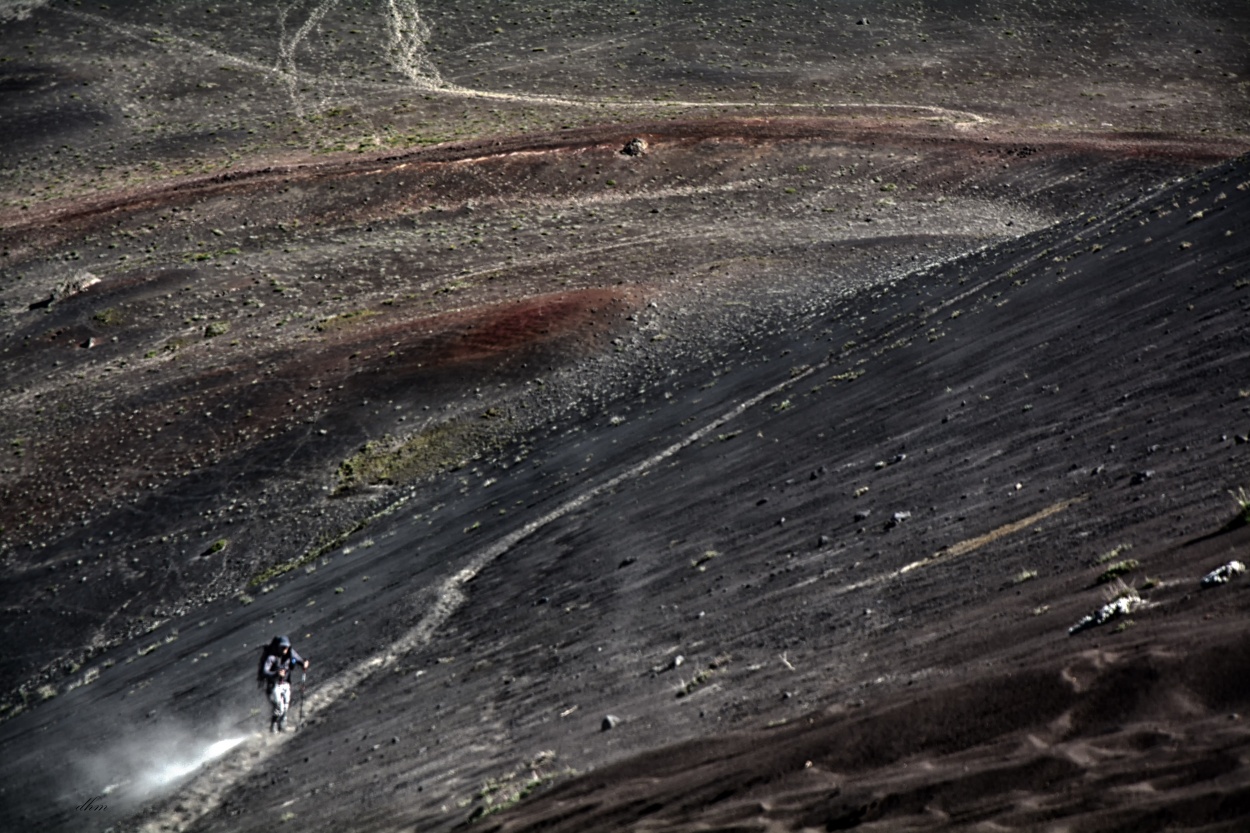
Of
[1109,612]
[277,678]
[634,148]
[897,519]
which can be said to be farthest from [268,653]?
[634,148]

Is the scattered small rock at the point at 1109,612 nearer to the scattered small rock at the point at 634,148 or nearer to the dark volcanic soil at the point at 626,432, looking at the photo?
the dark volcanic soil at the point at 626,432

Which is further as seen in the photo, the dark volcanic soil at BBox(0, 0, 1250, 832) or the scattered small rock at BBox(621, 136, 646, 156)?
the scattered small rock at BBox(621, 136, 646, 156)

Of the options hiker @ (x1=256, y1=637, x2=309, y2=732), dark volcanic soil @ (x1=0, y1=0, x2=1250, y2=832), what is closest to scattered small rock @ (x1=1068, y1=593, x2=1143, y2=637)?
dark volcanic soil @ (x1=0, y1=0, x2=1250, y2=832)

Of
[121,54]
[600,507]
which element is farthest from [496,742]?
[121,54]

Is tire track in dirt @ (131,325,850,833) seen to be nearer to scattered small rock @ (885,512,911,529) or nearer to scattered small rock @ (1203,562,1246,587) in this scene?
scattered small rock @ (885,512,911,529)

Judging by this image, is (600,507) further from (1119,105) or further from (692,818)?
(1119,105)

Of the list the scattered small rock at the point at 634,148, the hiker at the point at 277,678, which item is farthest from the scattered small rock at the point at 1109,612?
the scattered small rock at the point at 634,148

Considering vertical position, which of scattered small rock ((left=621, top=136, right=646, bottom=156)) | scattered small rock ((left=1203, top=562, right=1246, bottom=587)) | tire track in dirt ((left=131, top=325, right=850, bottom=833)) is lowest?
tire track in dirt ((left=131, top=325, right=850, bottom=833))
